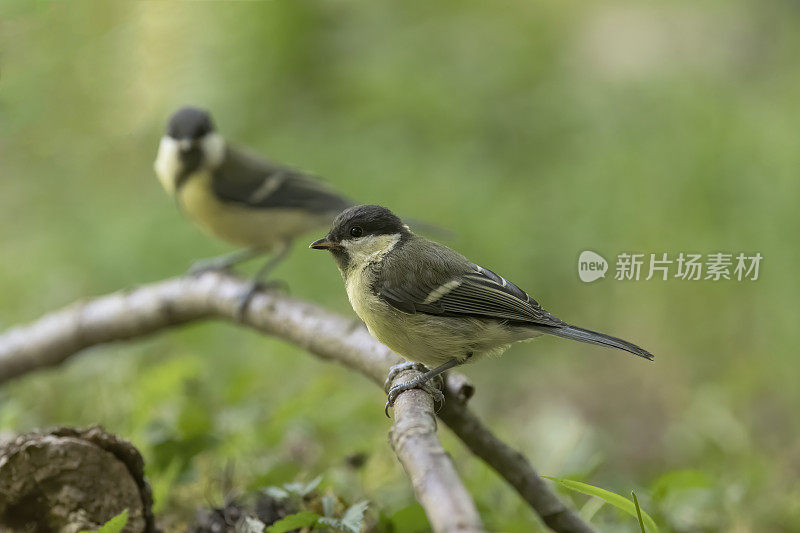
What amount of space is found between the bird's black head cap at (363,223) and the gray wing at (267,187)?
1382 millimetres

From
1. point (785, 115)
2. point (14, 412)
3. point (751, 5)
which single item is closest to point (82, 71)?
point (14, 412)

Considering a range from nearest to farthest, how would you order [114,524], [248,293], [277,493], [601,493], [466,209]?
[601,493] → [114,524] → [277,493] → [248,293] → [466,209]

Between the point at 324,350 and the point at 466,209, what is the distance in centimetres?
285

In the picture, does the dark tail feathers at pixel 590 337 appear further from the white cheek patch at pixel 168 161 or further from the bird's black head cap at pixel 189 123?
the white cheek patch at pixel 168 161

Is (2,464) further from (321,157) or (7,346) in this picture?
(321,157)

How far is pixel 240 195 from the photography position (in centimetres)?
305

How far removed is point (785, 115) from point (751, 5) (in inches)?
133

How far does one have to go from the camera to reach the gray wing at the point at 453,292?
1693mm

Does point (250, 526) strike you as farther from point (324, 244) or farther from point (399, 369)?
point (324, 244)

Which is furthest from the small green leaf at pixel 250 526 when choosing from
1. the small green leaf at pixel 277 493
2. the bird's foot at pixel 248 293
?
the bird's foot at pixel 248 293

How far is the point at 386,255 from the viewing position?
1.85m

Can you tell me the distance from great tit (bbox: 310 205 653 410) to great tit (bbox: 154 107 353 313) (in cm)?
103

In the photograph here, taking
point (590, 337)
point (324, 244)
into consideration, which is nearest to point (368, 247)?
point (324, 244)

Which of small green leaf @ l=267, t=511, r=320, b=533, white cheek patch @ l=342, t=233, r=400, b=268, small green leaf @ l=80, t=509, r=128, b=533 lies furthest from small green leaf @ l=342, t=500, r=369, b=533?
white cheek patch @ l=342, t=233, r=400, b=268
